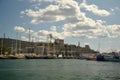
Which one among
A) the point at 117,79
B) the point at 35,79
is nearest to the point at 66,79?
the point at 35,79

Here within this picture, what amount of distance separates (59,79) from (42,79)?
11.9 feet

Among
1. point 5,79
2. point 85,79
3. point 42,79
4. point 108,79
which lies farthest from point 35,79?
point 108,79

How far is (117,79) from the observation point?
6141 centimetres

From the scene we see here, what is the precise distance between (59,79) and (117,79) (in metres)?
12.7

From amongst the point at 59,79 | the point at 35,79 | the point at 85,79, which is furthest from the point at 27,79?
the point at 85,79

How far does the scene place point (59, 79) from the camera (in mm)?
60469

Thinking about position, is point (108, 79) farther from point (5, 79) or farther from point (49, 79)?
point (5, 79)

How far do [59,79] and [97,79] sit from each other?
330 inches

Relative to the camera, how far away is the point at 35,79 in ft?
196

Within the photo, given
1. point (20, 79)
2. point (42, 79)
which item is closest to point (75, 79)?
point (42, 79)

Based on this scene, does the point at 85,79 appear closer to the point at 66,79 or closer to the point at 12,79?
the point at 66,79

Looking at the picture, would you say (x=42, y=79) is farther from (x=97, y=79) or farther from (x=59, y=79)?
(x=97, y=79)

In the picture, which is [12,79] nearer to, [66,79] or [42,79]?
[42,79]

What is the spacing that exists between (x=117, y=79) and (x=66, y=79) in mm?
11190
